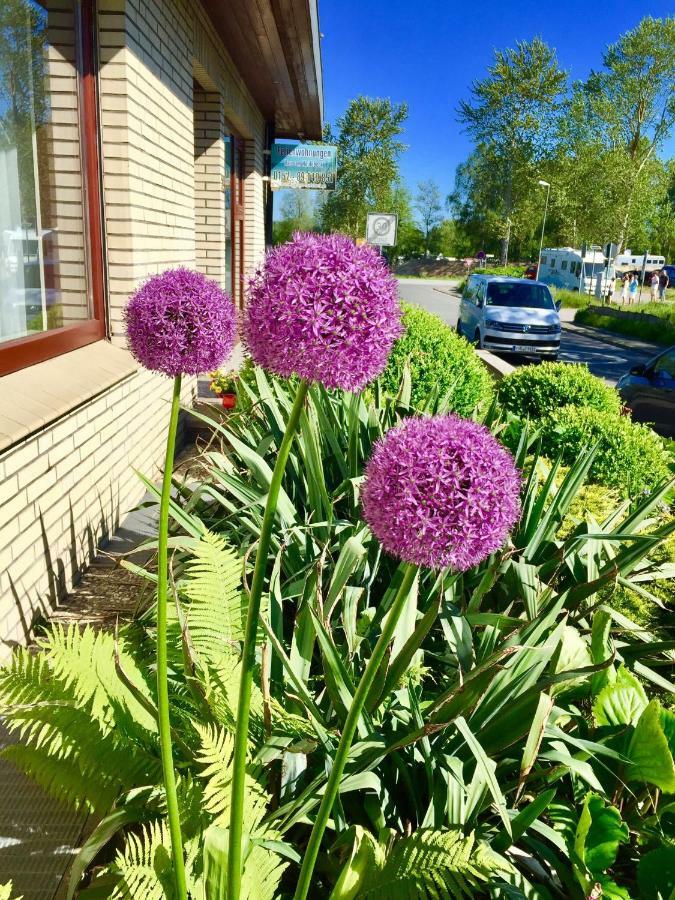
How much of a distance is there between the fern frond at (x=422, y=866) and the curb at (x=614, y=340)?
20.0 metres

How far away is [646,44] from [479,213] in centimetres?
2811

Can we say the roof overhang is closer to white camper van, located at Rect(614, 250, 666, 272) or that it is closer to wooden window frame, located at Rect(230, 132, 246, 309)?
wooden window frame, located at Rect(230, 132, 246, 309)

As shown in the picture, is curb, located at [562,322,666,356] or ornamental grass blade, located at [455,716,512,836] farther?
curb, located at [562,322,666,356]

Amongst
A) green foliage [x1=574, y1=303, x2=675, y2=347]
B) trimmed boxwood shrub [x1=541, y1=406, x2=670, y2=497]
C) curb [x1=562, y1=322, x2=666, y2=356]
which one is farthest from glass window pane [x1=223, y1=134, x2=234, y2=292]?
green foliage [x1=574, y1=303, x2=675, y2=347]

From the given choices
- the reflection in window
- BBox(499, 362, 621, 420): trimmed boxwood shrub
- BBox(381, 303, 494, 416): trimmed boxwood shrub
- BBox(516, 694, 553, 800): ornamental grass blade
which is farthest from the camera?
BBox(499, 362, 621, 420): trimmed boxwood shrub

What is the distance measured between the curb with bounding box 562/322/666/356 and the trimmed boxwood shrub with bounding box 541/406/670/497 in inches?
635

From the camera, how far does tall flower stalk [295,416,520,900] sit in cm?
119

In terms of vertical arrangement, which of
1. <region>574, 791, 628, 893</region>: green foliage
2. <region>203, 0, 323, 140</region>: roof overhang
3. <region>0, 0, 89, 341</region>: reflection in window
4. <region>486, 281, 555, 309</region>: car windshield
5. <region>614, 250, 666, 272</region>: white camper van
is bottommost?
<region>574, 791, 628, 893</region>: green foliage

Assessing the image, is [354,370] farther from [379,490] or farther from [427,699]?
[427,699]

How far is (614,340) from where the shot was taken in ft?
76.9

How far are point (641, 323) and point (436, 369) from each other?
21.6 metres

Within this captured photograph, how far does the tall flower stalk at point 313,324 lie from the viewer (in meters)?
1.17

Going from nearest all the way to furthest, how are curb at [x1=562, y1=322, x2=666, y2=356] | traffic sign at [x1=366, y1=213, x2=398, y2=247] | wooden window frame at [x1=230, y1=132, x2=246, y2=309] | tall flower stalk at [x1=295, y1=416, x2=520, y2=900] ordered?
tall flower stalk at [x1=295, y1=416, x2=520, y2=900] → traffic sign at [x1=366, y1=213, x2=398, y2=247] → wooden window frame at [x1=230, y1=132, x2=246, y2=309] → curb at [x1=562, y1=322, x2=666, y2=356]

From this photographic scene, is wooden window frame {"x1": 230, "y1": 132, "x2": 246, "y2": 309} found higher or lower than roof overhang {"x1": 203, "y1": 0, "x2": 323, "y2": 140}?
lower
